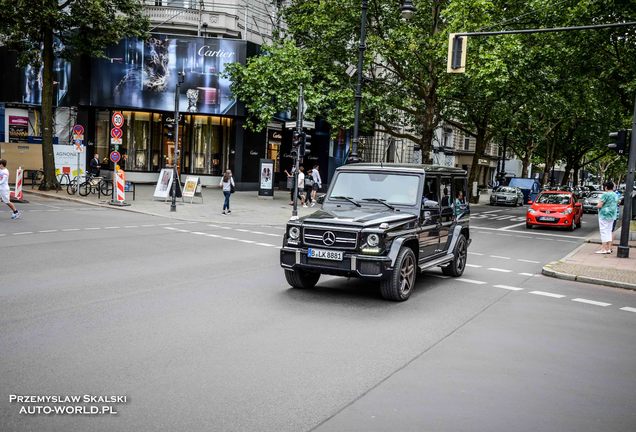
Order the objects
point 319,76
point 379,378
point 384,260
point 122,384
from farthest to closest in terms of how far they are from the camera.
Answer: point 319,76, point 384,260, point 379,378, point 122,384

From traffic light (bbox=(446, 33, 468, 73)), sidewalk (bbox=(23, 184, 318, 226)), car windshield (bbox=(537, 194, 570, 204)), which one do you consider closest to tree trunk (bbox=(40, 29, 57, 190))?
sidewalk (bbox=(23, 184, 318, 226))

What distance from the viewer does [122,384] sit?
16.5 feet

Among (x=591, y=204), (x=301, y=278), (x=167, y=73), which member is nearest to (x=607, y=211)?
(x=301, y=278)

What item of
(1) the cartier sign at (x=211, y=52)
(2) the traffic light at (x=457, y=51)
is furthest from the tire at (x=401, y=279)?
(1) the cartier sign at (x=211, y=52)

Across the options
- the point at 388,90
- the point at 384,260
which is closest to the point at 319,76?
the point at 388,90

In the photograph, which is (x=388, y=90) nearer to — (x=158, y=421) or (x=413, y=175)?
(x=413, y=175)

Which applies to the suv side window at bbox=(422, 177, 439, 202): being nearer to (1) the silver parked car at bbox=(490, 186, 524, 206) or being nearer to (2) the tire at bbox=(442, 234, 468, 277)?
(2) the tire at bbox=(442, 234, 468, 277)

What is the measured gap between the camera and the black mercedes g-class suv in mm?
8453

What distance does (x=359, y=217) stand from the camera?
8.76m

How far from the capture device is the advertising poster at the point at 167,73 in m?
33.2

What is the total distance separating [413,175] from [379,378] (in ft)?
16.3

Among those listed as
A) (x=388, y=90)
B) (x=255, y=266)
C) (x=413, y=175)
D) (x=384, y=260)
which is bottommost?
(x=255, y=266)

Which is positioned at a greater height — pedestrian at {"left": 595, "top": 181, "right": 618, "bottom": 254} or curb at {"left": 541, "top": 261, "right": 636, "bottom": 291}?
pedestrian at {"left": 595, "top": 181, "right": 618, "bottom": 254}

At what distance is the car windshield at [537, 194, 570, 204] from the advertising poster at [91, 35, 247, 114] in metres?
16.9
